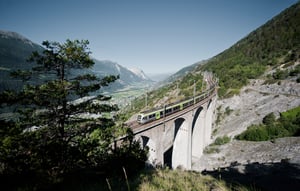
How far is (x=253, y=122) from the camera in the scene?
34.8 m

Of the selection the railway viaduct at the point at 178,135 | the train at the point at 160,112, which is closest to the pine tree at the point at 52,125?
the railway viaduct at the point at 178,135

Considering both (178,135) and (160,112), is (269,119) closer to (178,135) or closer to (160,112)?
(178,135)

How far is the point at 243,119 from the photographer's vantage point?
120 ft

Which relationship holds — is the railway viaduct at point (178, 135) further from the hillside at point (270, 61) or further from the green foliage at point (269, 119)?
the hillside at point (270, 61)

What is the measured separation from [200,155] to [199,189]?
29.8 m

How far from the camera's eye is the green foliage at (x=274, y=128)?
97.3 ft

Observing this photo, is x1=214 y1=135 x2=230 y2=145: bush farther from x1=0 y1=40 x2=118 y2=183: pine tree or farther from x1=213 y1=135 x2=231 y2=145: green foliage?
x1=0 y1=40 x2=118 y2=183: pine tree

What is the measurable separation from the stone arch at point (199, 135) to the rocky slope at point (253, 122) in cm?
145

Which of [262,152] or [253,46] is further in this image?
[253,46]

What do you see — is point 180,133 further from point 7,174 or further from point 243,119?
point 7,174

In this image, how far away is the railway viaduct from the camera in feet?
59.4

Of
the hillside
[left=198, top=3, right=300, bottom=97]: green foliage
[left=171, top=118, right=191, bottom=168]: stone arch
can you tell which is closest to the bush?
[left=171, top=118, right=191, bottom=168]: stone arch

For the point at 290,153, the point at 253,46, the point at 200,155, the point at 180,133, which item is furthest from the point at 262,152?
the point at 253,46

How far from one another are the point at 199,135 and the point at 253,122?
40.9ft
